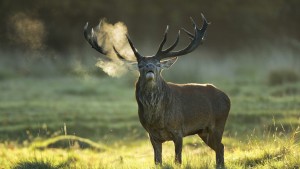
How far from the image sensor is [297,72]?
33.0 metres

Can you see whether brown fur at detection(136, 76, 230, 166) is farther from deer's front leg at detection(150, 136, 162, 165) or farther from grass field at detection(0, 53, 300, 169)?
grass field at detection(0, 53, 300, 169)

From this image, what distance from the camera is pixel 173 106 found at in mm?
11539

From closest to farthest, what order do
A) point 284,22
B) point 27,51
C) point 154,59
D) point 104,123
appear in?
point 154,59 → point 104,123 → point 27,51 → point 284,22

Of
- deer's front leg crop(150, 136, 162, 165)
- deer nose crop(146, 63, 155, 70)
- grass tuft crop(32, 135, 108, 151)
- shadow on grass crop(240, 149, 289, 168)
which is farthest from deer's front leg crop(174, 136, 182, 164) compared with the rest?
grass tuft crop(32, 135, 108, 151)

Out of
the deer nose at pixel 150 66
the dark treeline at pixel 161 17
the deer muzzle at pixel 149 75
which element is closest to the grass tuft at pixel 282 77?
the dark treeline at pixel 161 17

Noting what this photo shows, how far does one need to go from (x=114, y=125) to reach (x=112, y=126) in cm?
17

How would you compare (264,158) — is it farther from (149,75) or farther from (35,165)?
(35,165)

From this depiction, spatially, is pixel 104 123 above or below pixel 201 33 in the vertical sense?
below

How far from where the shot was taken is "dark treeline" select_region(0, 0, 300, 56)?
4462cm

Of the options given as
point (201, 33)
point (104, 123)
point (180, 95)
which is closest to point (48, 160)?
point (180, 95)

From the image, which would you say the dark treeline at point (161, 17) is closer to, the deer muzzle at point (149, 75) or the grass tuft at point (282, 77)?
the grass tuft at point (282, 77)

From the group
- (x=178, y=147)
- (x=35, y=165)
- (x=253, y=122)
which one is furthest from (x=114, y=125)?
(x=178, y=147)

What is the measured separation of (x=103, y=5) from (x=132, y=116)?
23983mm

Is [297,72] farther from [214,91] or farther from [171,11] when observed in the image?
[214,91]
